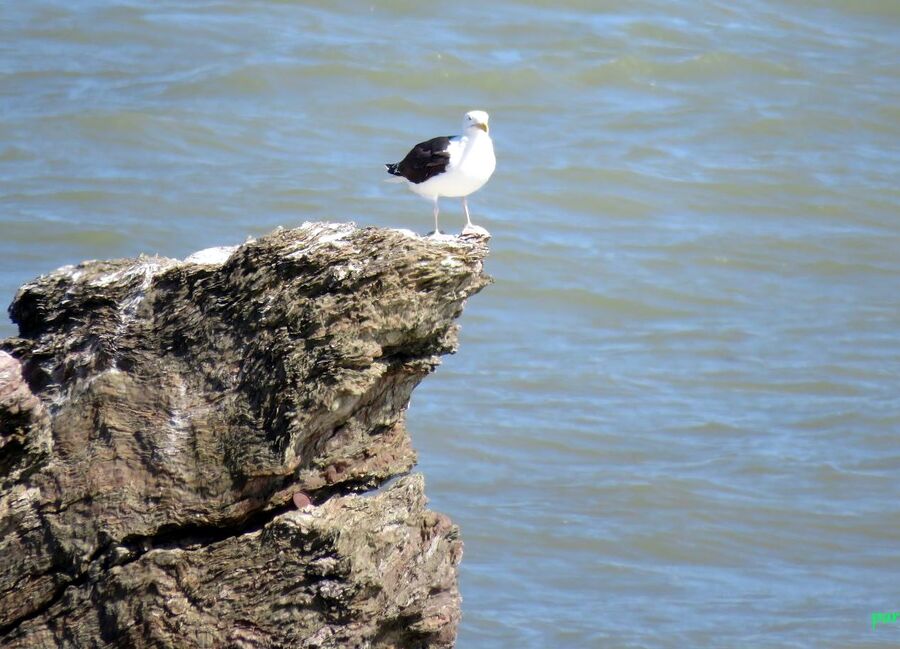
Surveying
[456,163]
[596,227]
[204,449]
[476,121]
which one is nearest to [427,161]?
[456,163]

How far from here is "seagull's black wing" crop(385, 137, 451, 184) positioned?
6.98 m

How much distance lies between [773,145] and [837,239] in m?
2.99

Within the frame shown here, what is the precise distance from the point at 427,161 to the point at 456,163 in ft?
0.74

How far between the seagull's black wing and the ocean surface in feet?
12.1

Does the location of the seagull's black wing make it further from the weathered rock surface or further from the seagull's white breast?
the weathered rock surface

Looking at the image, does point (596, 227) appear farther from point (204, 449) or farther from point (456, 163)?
point (204, 449)

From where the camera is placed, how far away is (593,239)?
17281 millimetres

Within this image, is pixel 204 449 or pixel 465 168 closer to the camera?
pixel 204 449

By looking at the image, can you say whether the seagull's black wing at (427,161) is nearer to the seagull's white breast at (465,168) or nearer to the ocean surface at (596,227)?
the seagull's white breast at (465,168)

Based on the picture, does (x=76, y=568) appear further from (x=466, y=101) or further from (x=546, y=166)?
(x=466, y=101)

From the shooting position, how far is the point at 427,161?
705cm

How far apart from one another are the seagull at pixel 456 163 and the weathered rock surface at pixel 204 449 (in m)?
1.90

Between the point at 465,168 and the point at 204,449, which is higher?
the point at 465,168

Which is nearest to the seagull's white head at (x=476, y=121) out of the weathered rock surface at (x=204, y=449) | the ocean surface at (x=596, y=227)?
the weathered rock surface at (x=204, y=449)
